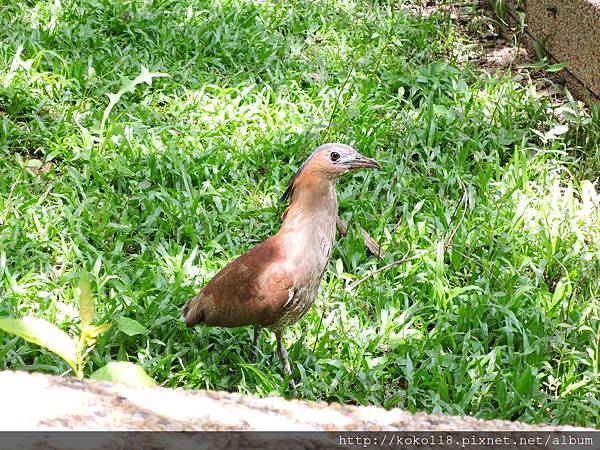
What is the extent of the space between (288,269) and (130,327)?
0.77m

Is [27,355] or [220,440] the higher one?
[220,440]

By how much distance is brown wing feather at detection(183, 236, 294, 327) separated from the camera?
3602 millimetres

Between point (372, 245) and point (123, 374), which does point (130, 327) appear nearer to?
point (123, 374)

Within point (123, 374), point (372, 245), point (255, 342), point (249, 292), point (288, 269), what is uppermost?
point (123, 374)

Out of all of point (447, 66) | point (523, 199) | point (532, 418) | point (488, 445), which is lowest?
point (532, 418)

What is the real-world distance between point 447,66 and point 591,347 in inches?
104

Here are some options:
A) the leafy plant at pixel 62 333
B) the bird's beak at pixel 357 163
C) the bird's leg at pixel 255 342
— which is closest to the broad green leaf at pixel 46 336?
the leafy plant at pixel 62 333

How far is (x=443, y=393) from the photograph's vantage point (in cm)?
372

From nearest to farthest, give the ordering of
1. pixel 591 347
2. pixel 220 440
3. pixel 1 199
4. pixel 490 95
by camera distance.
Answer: pixel 220 440 → pixel 591 347 → pixel 1 199 → pixel 490 95

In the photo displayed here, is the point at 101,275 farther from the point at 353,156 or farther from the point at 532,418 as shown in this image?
the point at 532,418

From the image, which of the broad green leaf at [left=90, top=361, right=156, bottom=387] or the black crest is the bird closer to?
the black crest

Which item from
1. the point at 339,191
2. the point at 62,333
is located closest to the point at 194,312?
the point at 62,333

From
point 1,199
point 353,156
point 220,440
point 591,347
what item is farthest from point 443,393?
point 1,199

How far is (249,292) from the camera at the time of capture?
363 centimetres
